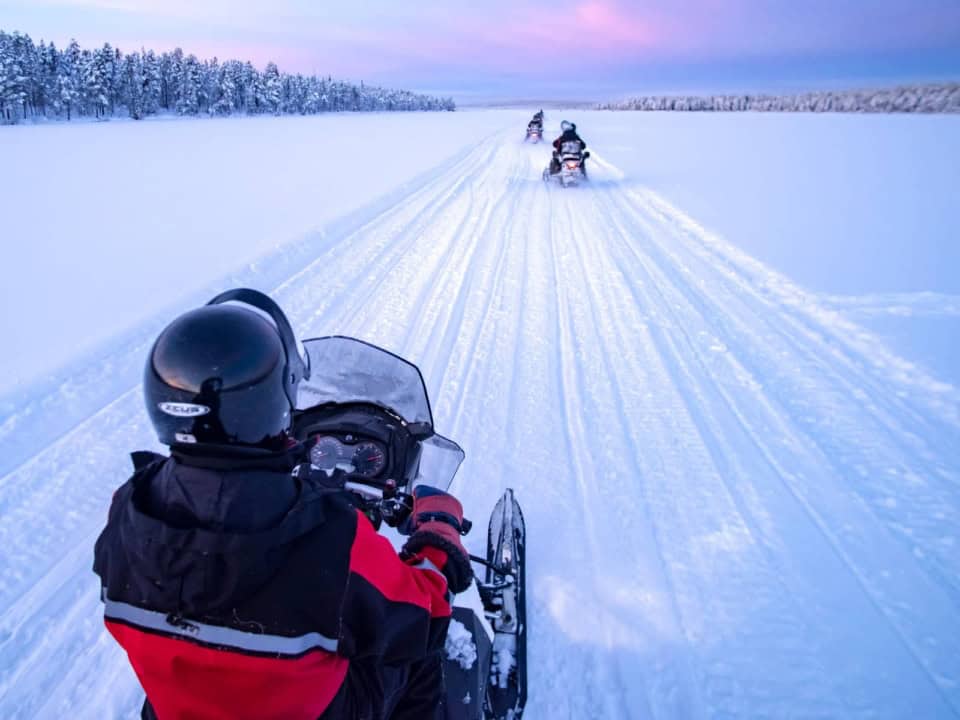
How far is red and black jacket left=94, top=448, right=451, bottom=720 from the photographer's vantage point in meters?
1.22

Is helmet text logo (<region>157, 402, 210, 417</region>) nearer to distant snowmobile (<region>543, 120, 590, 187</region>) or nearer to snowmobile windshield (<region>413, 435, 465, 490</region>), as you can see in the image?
snowmobile windshield (<region>413, 435, 465, 490</region>)

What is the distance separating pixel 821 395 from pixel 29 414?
5.72 meters

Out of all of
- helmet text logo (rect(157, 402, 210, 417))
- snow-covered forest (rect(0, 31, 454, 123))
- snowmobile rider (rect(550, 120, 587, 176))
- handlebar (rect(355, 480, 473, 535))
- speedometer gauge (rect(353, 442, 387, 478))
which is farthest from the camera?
snow-covered forest (rect(0, 31, 454, 123))

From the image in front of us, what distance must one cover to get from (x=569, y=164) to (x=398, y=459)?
13.0 meters

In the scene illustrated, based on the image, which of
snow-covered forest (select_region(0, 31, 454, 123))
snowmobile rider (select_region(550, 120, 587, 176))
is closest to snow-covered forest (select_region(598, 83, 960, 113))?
snowmobile rider (select_region(550, 120, 587, 176))

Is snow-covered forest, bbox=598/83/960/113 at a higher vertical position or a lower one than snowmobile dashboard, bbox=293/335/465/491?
higher

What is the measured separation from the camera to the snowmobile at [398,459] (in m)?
2.36

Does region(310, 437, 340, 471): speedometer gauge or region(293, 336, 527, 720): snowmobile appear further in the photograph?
region(310, 437, 340, 471): speedometer gauge

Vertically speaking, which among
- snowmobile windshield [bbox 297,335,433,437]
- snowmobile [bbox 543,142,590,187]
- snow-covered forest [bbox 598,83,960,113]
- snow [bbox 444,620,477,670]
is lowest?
snow [bbox 444,620,477,670]

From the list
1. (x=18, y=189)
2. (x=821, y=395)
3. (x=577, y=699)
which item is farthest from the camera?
(x=18, y=189)

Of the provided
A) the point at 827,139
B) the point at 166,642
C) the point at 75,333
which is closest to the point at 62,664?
the point at 166,642

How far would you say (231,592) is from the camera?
3.99ft

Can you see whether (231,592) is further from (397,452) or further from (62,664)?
(62,664)

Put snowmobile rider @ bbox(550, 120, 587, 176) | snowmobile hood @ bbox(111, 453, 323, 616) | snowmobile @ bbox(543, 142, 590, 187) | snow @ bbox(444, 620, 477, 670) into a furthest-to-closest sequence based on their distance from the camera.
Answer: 1. snowmobile rider @ bbox(550, 120, 587, 176)
2. snowmobile @ bbox(543, 142, 590, 187)
3. snow @ bbox(444, 620, 477, 670)
4. snowmobile hood @ bbox(111, 453, 323, 616)
